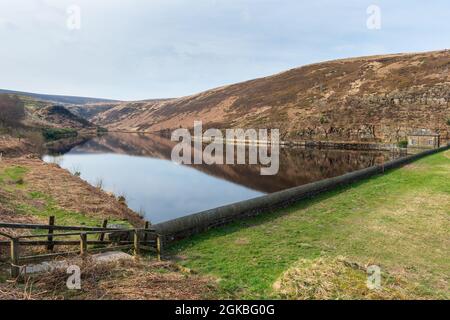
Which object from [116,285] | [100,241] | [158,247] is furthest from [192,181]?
[116,285]

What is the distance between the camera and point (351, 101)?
85.4 meters

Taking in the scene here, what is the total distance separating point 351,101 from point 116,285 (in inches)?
3399

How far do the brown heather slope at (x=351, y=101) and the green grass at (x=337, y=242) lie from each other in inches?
2199

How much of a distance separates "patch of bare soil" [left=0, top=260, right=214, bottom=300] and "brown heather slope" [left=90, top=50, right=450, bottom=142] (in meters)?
67.9

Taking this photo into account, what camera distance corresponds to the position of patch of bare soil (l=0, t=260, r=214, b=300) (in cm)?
699

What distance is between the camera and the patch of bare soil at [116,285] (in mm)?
6988

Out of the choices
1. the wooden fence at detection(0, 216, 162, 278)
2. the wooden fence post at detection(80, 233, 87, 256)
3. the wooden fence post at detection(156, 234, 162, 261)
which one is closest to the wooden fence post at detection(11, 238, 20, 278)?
the wooden fence at detection(0, 216, 162, 278)

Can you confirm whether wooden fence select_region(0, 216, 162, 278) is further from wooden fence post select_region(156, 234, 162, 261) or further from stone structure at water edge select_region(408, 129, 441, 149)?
stone structure at water edge select_region(408, 129, 441, 149)

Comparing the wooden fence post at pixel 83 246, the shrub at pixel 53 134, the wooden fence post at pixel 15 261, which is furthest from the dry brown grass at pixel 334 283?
the shrub at pixel 53 134

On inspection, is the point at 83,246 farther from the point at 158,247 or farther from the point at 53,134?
the point at 53,134

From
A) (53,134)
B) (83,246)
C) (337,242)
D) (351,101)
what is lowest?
(337,242)

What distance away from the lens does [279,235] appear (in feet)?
43.1
